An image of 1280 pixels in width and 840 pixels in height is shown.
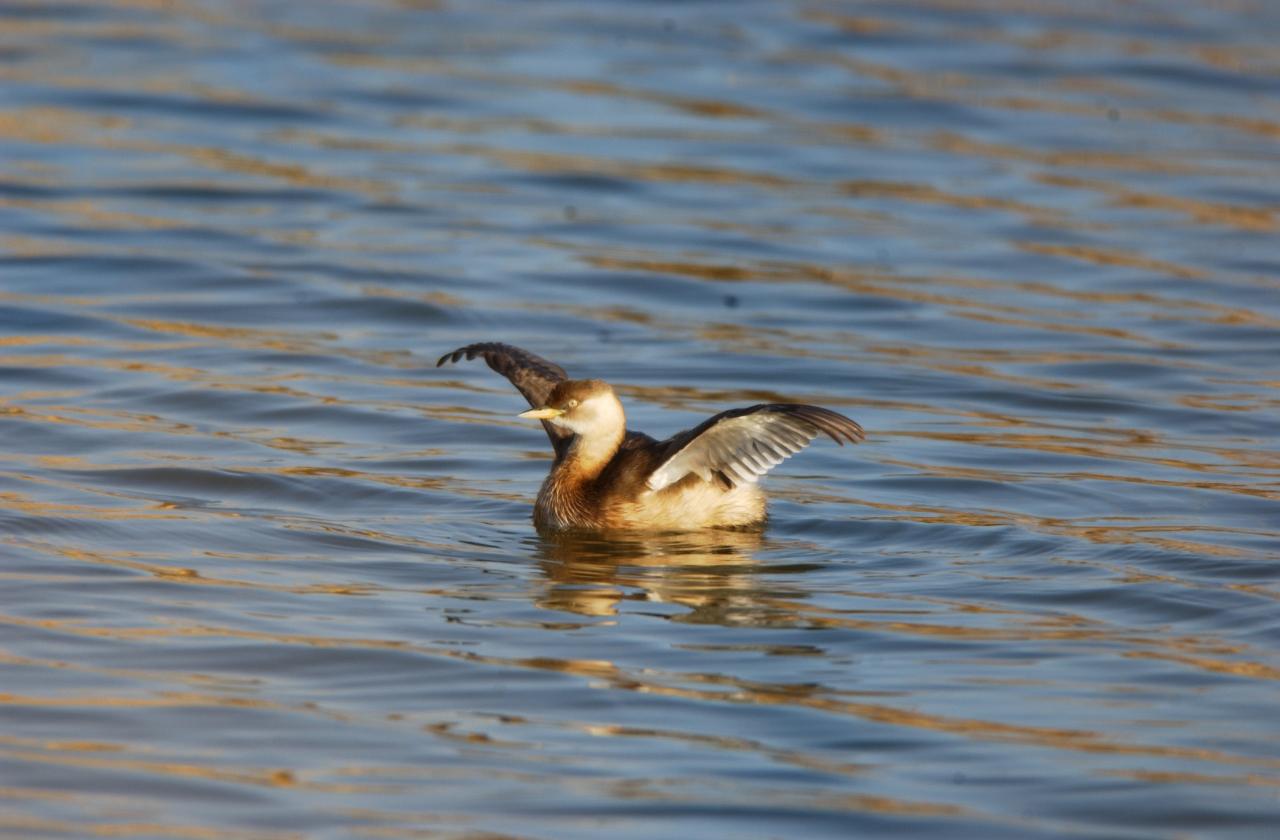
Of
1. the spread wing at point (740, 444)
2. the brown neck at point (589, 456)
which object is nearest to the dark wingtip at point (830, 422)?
the spread wing at point (740, 444)

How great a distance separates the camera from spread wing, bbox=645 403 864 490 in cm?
879

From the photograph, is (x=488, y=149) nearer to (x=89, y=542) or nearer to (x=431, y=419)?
(x=431, y=419)

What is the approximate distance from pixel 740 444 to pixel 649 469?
18.3 inches

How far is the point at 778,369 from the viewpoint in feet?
41.3

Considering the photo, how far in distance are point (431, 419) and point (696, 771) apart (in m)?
5.50

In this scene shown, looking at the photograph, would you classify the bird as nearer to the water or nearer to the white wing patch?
the white wing patch

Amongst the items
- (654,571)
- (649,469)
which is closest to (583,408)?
(649,469)

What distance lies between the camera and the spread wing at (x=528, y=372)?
10.1 meters

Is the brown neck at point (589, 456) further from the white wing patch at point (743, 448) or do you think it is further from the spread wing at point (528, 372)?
the white wing patch at point (743, 448)

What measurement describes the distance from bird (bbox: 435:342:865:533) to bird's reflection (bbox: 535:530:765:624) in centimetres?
9

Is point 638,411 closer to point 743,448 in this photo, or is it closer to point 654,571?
point 743,448

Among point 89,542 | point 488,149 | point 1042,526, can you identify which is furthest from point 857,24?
point 89,542

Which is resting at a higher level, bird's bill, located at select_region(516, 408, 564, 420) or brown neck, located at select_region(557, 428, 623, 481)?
bird's bill, located at select_region(516, 408, 564, 420)

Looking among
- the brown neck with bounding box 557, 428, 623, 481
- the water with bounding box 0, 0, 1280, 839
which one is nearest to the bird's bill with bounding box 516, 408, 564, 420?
the brown neck with bounding box 557, 428, 623, 481
